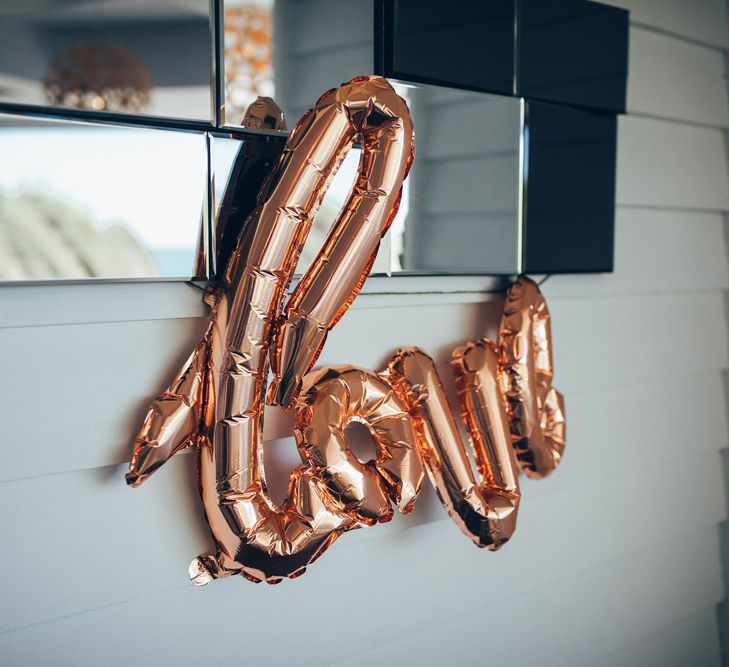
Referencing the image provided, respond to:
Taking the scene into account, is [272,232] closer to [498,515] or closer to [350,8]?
[350,8]

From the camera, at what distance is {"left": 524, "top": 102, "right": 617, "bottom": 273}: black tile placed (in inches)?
43.7

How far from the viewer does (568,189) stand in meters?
1.16

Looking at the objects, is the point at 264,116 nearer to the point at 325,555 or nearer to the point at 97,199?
the point at 97,199

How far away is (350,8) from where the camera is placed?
36.7 inches

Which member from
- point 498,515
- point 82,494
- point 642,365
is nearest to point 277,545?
point 82,494

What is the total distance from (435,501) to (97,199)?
24.0 inches

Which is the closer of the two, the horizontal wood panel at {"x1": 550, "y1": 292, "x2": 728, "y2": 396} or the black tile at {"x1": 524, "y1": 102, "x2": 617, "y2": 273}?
the black tile at {"x1": 524, "y1": 102, "x2": 617, "y2": 273}

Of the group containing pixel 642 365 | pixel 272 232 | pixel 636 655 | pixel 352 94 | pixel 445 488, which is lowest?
pixel 636 655

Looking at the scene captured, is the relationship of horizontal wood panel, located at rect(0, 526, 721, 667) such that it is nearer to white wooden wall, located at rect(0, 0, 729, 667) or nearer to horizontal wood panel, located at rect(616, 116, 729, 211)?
white wooden wall, located at rect(0, 0, 729, 667)

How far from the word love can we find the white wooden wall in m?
0.06

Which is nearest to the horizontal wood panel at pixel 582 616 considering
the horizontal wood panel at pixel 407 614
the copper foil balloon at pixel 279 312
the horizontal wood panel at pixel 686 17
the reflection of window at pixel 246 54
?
the horizontal wood panel at pixel 407 614

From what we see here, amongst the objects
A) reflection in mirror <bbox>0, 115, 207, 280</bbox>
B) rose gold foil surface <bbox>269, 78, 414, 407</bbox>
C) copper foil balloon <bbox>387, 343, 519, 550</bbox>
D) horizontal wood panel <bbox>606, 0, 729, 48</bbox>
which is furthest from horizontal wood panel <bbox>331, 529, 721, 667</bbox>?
horizontal wood panel <bbox>606, 0, 729, 48</bbox>

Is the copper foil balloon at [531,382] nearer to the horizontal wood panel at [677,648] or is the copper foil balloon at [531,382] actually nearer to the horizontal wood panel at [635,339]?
the horizontal wood panel at [635,339]

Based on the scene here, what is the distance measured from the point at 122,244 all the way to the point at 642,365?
0.95m
